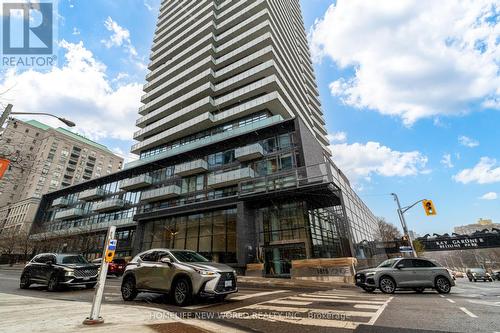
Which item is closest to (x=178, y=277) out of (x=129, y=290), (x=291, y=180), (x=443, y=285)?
(x=129, y=290)

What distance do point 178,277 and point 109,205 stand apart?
3749cm

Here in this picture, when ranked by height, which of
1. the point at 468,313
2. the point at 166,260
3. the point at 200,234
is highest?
the point at 200,234

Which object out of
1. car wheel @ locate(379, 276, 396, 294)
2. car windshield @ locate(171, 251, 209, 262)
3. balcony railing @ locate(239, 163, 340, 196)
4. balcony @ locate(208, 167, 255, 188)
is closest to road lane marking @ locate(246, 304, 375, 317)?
car windshield @ locate(171, 251, 209, 262)

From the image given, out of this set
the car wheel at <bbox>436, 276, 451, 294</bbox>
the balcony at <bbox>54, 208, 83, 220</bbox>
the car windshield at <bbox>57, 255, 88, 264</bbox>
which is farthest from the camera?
the balcony at <bbox>54, 208, 83, 220</bbox>

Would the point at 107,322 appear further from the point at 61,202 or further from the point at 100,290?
the point at 61,202

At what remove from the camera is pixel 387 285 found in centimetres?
1062

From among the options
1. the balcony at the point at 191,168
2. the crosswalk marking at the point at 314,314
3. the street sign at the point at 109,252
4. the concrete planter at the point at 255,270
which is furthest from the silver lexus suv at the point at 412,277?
the balcony at the point at 191,168

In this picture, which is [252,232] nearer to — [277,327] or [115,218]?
[277,327]

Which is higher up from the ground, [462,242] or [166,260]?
[462,242]

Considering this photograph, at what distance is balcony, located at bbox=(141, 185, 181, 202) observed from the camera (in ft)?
104

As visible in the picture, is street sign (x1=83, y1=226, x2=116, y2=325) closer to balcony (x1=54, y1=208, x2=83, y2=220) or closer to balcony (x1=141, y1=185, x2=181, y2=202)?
balcony (x1=141, y1=185, x2=181, y2=202)

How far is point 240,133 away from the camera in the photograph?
2936cm

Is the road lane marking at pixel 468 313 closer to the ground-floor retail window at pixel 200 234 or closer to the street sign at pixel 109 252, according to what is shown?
the street sign at pixel 109 252

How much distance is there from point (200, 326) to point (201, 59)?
48123 mm
